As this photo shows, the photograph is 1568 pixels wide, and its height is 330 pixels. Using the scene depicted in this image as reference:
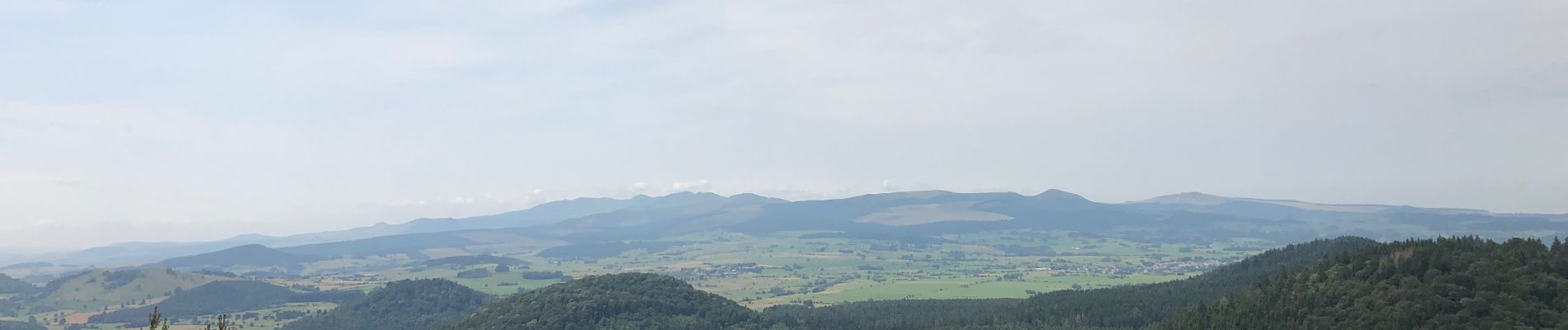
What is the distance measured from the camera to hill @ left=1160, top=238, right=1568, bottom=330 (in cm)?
11406

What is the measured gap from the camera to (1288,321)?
13175 cm

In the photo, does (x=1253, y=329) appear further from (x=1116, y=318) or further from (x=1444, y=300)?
(x=1116, y=318)

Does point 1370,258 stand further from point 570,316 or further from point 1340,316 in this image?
point 570,316

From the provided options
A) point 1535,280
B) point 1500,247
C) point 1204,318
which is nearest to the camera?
point 1535,280

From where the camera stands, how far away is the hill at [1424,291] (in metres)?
114

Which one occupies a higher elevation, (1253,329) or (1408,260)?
(1408,260)

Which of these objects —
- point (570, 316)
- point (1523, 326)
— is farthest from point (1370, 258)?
point (570, 316)

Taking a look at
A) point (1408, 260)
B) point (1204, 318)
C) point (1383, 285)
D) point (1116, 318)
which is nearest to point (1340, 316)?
point (1383, 285)

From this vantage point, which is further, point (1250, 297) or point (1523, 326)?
point (1250, 297)

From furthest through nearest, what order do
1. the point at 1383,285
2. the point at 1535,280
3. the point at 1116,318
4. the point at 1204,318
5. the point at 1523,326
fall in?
the point at 1116,318 → the point at 1204,318 → the point at 1383,285 → the point at 1535,280 → the point at 1523,326

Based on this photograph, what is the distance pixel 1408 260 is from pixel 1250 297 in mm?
25092

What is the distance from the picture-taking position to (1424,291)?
122 m

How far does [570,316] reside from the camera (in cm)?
19638

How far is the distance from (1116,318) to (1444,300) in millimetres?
78371
